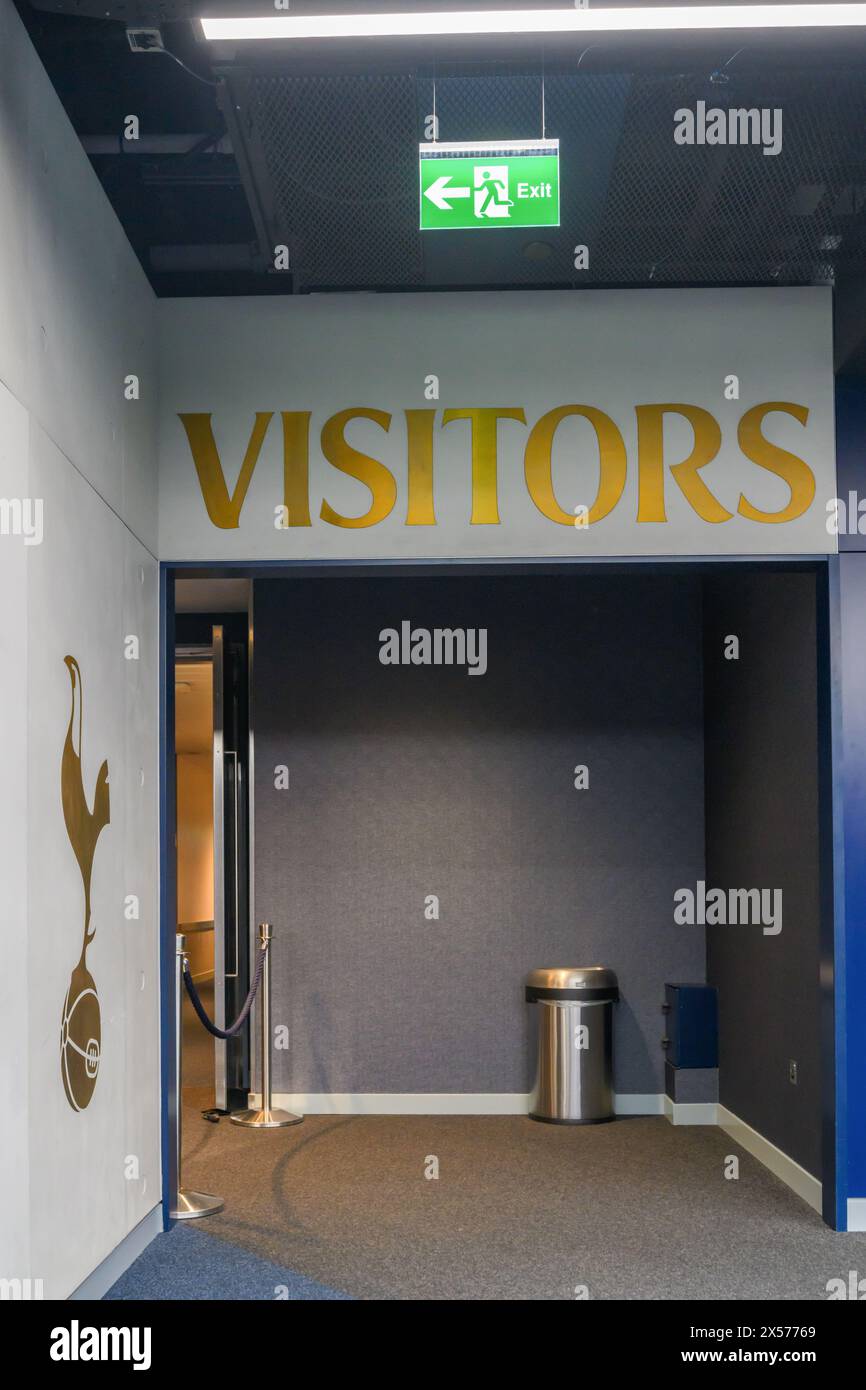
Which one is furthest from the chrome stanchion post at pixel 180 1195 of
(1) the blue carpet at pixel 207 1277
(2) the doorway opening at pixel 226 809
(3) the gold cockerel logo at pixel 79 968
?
(2) the doorway opening at pixel 226 809

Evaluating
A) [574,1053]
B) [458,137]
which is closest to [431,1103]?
[574,1053]

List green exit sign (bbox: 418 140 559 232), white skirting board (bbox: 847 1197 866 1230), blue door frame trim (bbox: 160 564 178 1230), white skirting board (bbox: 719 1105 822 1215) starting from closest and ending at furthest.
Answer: green exit sign (bbox: 418 140 559 232), white skirting board (bbox: 847 1197 866 1230), blue door frame trim (bbox: 160 564 178 1230), white skirting board (bbox: 719 1105 822 1215)

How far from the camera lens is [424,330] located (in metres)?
5.09

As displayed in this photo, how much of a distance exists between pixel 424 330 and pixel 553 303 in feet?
1.63

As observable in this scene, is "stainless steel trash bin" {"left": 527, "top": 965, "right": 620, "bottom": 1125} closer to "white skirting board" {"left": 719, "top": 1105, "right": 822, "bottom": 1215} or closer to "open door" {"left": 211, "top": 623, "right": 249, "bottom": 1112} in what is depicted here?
"white skirting board" {"left": 719, "top": 1105, "right": 822, "bottom": 1215}

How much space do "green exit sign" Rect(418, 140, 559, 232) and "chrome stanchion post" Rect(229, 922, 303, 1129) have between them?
402 cm

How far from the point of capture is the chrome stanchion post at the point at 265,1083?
21.3ft

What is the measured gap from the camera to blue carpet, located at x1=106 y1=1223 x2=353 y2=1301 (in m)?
4.01

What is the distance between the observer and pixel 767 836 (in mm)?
5852

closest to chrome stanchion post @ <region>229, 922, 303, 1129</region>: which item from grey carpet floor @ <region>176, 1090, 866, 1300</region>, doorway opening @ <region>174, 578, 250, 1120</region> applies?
grey carpet floor @ <region>176, 1090, 866, 1300</region>

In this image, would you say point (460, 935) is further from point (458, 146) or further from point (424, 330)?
point (458, 146)

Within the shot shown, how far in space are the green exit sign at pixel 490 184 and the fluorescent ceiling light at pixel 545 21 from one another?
0.45 meters

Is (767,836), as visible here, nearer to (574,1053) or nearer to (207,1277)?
(574,1053)

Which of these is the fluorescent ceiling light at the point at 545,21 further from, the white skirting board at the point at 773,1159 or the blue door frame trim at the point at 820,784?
the white skirting board at the point at 773,1159
